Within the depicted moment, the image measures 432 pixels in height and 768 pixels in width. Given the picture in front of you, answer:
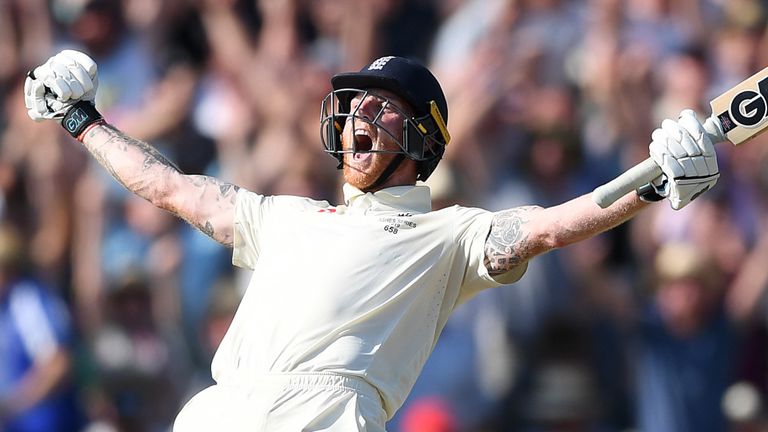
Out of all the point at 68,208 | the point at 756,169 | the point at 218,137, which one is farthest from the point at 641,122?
the point at 68,208

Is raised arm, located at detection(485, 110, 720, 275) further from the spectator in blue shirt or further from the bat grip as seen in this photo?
the spectator in blue shirt

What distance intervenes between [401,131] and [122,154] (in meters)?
1.23

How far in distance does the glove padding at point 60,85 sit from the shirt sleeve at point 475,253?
174 centimetres

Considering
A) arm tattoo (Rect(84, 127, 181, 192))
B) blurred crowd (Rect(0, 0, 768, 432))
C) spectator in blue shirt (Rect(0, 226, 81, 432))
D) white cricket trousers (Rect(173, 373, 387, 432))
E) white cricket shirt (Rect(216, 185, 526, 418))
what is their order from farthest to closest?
1. spectator in blue shirt (Rect(0, 226, 81, 432))
2. blurred crowd (Rect(0, 0, 768, 432))
3. arm tattoo (Rect(84, 127, 181, 192))
4. white cricket shirt (Rect(216, 185, 526, 418))
5. white cricket trousers (Rect(173, 373, 387, 432))

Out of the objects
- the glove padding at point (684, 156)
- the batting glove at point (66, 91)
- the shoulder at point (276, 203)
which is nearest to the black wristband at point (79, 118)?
the batting glove at point (66, 91)

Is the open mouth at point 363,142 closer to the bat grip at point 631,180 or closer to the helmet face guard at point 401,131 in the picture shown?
the helmet face guard at point 401,131

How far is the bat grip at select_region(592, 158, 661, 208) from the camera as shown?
15.9 ft

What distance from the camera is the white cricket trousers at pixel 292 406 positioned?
5273 mm

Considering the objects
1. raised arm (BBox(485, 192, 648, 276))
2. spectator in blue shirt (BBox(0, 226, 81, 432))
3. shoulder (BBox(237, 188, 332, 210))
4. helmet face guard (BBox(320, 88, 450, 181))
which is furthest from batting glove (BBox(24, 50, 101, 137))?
spectator in blue shirt (BBox(0, 226, 81, 432))

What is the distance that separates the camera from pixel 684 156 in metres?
4.80

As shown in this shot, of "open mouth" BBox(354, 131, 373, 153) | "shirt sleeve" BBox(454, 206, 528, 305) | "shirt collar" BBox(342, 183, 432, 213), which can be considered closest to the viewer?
"shirt sleeve" BBox(454, 206, 528, 305)

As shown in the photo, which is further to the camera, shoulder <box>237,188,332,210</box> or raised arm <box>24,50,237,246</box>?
raised arm <box>24,50,237,246</box>

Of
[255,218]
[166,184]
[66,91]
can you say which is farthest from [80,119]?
[255,218]

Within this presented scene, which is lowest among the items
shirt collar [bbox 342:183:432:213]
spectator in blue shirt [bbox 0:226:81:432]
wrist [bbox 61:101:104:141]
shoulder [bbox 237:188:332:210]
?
shirt collar [bbox 342:183:432:213]
